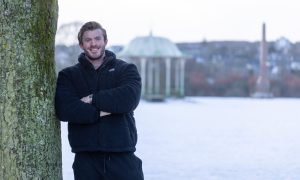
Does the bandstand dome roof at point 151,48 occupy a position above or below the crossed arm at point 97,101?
above

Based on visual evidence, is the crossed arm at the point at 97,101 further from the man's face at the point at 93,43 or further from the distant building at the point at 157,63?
the distant building at the point at 157,63

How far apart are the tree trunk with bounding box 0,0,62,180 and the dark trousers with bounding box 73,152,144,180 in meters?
0.25

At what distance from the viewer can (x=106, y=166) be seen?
3.58 metres

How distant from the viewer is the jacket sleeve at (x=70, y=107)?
352 cm

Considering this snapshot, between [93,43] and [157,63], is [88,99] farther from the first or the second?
[157,63]

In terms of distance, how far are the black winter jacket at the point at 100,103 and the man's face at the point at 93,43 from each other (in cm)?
7

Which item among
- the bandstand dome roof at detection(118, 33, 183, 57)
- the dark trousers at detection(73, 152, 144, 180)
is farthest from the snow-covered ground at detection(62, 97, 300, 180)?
the bandstand dome roof at detection(118, 33, 183, 57)

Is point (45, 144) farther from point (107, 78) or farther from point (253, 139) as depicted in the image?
point (253, 139)

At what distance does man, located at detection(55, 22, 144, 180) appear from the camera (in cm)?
354

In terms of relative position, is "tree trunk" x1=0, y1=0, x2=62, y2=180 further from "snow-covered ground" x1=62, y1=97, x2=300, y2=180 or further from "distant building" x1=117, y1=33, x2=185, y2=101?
"distant building" x1=117, y1=33, x2=185, y2=101

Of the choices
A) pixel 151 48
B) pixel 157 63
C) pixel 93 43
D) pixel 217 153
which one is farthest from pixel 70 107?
pixel 157 63

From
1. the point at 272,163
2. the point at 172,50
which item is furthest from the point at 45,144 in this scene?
the point at 172,50

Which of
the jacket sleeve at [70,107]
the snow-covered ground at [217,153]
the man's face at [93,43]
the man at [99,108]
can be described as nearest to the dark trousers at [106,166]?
the man at [99,108]

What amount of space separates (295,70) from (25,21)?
76.5 meters
